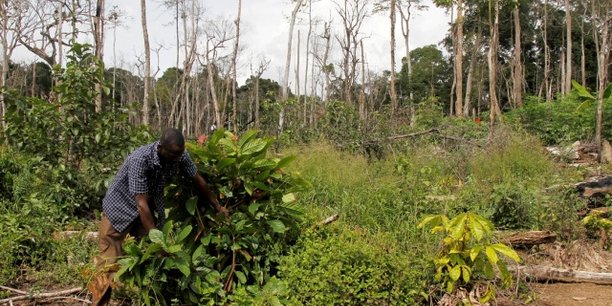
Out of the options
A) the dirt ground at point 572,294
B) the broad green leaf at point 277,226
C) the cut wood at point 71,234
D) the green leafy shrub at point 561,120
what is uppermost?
the green leafy shrub at point 561,120

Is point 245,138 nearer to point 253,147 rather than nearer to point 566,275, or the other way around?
point 253,147

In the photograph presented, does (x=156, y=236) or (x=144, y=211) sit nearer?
(x=156, y=236)

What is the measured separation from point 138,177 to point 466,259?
7.83 feet

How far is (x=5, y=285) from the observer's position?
4.36 m

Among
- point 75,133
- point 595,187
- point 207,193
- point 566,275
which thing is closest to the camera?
point 207,193

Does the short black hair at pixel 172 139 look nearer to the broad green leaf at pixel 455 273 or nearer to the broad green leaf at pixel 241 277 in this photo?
the broad green leaf at pixel 241 277

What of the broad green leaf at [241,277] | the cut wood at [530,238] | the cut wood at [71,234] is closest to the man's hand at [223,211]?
the broad green leaf at [241,277]

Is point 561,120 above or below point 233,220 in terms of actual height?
above

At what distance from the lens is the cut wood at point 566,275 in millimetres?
4621

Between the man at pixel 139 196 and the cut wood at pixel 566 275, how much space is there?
270cm

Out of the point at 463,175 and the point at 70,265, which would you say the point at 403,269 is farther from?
the point at 463,175

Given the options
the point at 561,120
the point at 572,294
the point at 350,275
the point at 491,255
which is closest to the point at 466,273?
the point at 491,255

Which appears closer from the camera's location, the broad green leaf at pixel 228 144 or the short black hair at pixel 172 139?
the short black hair at pixel 172 139

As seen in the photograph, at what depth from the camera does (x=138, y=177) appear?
363 cm
